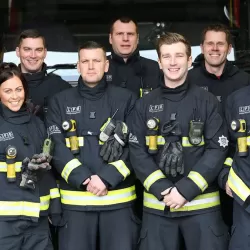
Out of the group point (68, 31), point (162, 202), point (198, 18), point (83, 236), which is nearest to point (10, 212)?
point (83, 236)

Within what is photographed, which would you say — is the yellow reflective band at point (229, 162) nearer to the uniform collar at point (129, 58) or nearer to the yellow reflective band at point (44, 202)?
the yellow reflective band at point (44, 202)

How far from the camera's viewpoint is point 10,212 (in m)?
4.59

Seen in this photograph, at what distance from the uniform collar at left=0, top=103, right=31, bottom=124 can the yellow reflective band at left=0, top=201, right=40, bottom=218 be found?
0.50m

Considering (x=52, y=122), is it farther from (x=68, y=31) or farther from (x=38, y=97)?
(x=68, y=31)

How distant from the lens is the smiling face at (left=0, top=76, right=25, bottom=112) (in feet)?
15.5

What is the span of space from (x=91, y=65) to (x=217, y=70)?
3.23 ft

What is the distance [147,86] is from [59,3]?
127cm

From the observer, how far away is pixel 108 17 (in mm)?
6258

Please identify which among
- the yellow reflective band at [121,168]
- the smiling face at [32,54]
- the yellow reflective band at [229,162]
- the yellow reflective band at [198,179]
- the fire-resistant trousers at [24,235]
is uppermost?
the smiling face at [32,54]

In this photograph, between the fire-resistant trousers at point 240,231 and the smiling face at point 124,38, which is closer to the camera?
the fire-resistant trousers at point 240,231

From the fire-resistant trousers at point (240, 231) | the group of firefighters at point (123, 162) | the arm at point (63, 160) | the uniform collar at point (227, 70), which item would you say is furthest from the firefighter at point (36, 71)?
the fire-resistant trousers at point (240, 231)

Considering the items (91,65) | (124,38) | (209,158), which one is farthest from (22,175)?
(124,38)

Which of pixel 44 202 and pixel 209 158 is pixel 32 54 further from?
pixel 209 158

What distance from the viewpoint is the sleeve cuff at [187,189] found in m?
4.52
